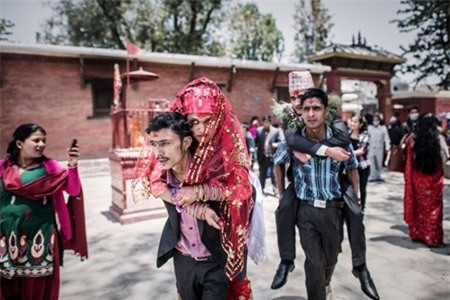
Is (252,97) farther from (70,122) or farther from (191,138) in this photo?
(191,138)

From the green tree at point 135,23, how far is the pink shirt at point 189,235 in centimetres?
1926

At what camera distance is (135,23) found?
19938 mm

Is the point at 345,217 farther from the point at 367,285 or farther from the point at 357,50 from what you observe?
the point at 357,50

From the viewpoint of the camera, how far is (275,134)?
7859 millimetres

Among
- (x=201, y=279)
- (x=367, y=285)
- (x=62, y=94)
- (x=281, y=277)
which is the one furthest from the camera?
(x=62, y=94)

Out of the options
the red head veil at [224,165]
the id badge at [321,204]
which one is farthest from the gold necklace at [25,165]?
the id badge at [321,204]

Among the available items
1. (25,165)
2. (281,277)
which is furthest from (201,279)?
(25,165)

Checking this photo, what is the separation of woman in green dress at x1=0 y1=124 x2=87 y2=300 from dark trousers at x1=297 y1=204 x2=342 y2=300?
1959 mm

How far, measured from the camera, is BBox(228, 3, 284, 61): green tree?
28131 millimetres

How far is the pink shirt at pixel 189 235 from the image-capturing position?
1.96 meters

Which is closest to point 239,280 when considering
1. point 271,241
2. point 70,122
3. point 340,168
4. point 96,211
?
point 340,168

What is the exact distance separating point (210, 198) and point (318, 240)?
49.5 inches

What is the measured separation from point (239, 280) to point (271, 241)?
3094 mm

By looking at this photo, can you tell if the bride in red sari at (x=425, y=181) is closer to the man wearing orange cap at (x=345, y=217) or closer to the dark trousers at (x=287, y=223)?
the man wearing orange cap at (x=345, y=217)
